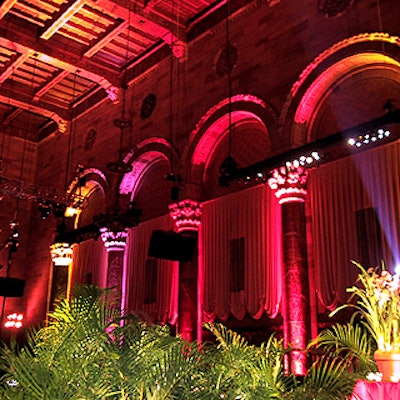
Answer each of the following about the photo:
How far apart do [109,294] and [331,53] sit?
6.52 metres

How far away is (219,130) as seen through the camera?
10.4 meters

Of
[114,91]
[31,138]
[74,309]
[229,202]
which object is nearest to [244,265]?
[229,202]

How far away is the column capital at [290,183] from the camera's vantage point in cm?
852

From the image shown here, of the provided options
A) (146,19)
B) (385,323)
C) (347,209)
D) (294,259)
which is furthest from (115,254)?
(385,323)

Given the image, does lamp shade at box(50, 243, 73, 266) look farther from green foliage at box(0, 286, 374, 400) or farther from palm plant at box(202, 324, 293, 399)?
palm plant at box(202, 324, 293, 399)

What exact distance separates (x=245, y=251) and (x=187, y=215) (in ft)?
5.16

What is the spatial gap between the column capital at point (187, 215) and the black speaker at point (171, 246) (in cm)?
58

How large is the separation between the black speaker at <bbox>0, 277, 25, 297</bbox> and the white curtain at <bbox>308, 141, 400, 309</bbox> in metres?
8.67

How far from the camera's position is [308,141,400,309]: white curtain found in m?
7.55

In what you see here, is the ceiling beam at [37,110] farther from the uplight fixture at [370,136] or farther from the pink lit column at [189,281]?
the uplight fixture at [370,136]

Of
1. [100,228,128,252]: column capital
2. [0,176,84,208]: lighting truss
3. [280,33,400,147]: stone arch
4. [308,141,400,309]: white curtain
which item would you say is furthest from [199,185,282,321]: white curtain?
[0,176,84,208]: lighting truss

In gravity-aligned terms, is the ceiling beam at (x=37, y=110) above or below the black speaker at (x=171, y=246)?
above

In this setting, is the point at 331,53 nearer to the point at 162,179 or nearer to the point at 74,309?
the point at 162,179

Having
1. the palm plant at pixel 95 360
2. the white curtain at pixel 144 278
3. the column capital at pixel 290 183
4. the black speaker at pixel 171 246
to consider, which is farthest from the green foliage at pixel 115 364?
the white curtain at pixel 144 278
